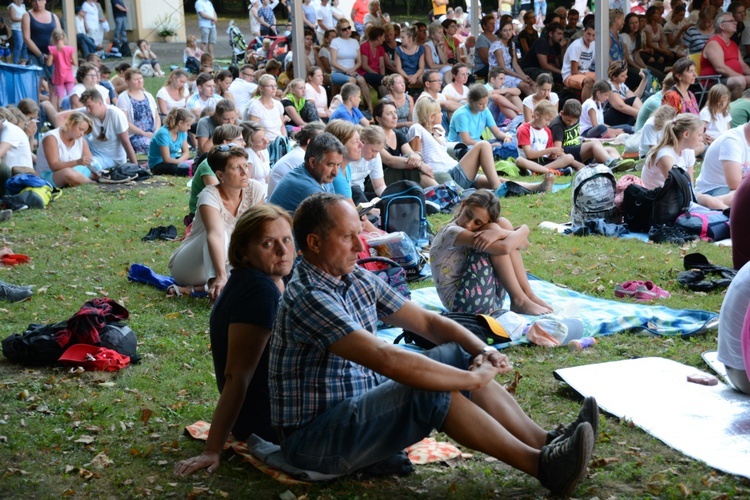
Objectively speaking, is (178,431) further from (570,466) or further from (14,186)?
(14,186)

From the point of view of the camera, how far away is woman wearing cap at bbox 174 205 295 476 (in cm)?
372

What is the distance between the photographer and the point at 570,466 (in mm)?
3391

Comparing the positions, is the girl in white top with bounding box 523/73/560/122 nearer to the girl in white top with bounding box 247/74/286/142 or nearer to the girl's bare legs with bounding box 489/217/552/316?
the girl in white top with bounding box 247/74/286/142

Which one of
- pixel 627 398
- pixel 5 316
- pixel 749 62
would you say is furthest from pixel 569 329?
pixel 749 62

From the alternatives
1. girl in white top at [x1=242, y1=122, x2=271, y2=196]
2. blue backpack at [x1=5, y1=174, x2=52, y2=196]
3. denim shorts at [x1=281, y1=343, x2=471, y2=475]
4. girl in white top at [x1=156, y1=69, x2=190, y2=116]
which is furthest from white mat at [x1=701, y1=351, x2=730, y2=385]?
girl in white top at [x1=156, y1=69, x2=190, y2=116]

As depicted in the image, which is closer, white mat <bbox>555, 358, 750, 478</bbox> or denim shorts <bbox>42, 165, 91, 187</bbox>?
white mat <bbox>555, 358, 750, 478</bbox>

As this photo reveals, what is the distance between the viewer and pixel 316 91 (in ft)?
51.1

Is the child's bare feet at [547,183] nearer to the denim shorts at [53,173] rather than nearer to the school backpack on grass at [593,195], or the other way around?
the school backpack on grass at [593,195]

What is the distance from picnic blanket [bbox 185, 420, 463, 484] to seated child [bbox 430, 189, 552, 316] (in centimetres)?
189

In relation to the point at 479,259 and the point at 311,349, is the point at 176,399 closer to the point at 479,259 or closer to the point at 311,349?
the point at 311,349

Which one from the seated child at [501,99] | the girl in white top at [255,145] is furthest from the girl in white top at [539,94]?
the girl in white top at [255,145]

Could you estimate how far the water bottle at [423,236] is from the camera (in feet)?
27.2

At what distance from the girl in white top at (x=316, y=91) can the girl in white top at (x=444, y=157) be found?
428cm

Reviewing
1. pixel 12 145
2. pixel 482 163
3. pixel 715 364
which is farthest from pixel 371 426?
pixel 12 145
